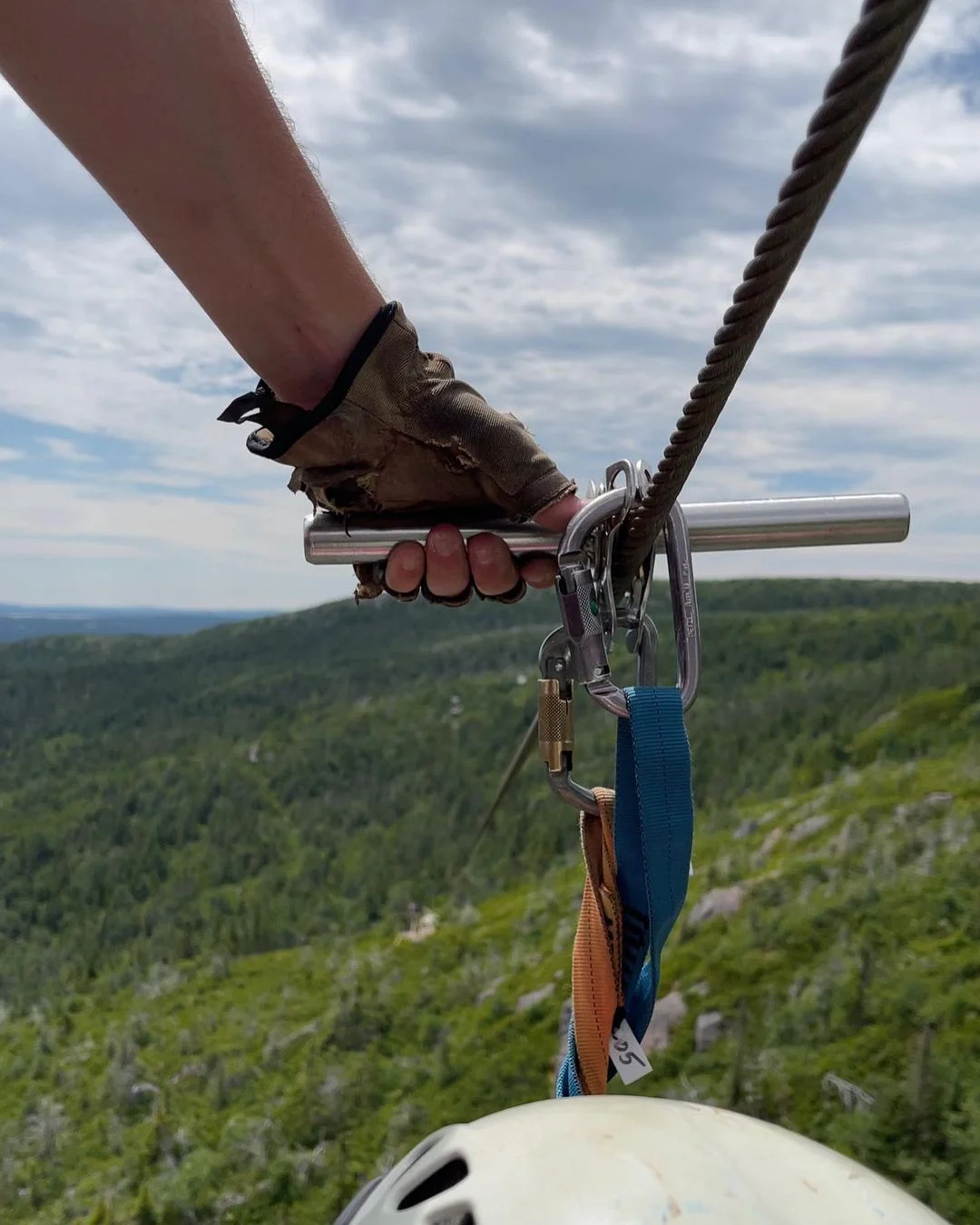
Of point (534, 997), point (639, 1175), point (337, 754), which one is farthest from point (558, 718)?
point (337, 754)

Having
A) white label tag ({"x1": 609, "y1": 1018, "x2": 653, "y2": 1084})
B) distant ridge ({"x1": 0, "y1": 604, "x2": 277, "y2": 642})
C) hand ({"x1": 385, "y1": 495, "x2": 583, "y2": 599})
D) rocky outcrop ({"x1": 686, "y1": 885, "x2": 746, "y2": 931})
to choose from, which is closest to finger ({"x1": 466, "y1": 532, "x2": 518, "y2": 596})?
hand ({"x1": 385, "y1": 495, "x2": 583, "y2": 599})

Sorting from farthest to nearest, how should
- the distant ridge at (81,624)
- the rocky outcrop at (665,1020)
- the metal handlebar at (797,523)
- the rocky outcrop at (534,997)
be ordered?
the distant ridge at (81,624)
the rocky outcrop at (534,997)
the rocky outcrop at (665,1020)
the metal handlebar at (797,523)

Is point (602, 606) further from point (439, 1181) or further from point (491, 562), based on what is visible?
point (439, 1181)

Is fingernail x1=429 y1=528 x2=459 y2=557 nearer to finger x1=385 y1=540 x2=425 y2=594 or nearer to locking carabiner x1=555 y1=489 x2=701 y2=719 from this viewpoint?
finger x1=385 y1=540 x2=425 y2=594

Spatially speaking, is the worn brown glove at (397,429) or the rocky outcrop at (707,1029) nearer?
the worn brown glove at (397,429)

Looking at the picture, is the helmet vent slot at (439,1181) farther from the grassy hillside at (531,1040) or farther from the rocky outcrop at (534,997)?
the rocky outcrop at (534,997)

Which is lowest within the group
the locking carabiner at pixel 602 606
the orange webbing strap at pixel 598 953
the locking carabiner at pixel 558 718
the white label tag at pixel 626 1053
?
the white label tag at pixel 626 1053

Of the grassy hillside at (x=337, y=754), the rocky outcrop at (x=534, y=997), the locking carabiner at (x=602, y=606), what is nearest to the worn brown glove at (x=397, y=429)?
the locking carabiner at (x=602, y=606)
